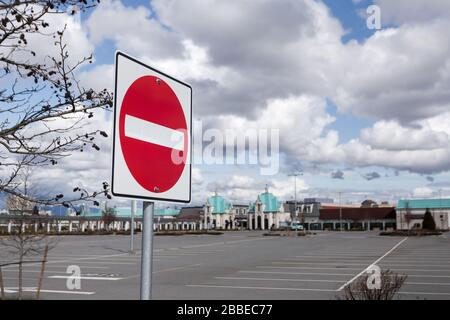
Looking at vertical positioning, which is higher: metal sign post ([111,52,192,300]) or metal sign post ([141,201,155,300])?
metal sign post ([111,52,192,300])

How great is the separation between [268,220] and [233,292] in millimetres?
135722

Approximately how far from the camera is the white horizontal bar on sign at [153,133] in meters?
2.25

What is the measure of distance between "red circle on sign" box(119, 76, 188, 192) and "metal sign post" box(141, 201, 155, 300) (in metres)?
0.13

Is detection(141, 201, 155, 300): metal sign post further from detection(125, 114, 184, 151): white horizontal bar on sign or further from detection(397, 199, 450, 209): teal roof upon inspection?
detection(397, 199, 450, 209): teal roof

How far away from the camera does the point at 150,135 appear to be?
235cm

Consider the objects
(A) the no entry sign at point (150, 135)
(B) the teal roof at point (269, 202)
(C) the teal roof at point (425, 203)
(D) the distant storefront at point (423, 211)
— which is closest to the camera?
(A) the no entry sign at point (150, 135)

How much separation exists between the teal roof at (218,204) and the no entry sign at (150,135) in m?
151

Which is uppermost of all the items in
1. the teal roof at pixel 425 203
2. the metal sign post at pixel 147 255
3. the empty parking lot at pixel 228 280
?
the teal roof at pixel 425 203

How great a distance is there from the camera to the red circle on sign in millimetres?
→ 2234

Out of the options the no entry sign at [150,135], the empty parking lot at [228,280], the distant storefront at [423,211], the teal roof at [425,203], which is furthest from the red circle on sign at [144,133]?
the teal roof at [425,203]

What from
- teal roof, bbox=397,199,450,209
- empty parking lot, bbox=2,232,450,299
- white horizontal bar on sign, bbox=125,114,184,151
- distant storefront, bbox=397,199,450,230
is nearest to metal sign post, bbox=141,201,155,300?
white horizontal bar on sign, bbox=125,114,184,151

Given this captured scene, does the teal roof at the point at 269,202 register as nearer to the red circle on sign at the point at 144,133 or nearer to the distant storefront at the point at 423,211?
the distant storefront at the point at 423,211
